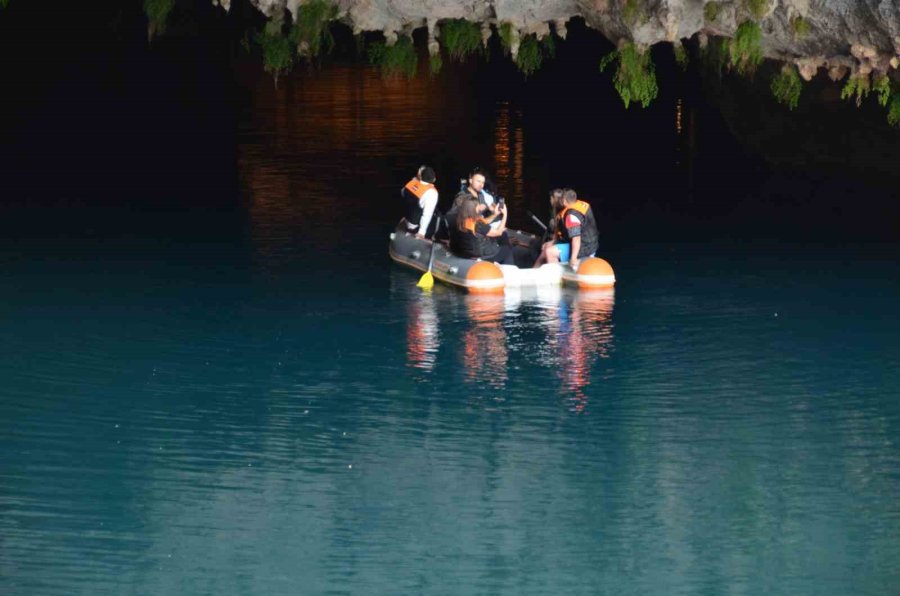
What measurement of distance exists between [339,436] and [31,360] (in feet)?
11.7

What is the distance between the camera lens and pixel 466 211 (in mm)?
17062

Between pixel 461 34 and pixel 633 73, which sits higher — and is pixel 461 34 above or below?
above

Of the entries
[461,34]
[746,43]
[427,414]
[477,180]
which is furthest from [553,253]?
[427,414]

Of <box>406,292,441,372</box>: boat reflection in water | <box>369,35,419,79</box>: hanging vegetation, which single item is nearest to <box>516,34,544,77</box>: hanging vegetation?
<box>369,35,419,79</box>: hanging vegetation

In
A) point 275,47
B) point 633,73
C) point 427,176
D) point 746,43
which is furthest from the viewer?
point 427,176

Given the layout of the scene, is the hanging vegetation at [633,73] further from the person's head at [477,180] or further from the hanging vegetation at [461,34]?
the person's head at [477,180]

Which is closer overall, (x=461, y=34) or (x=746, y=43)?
(x=746, y=43)

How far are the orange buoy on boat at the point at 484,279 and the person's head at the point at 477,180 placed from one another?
3.51ft

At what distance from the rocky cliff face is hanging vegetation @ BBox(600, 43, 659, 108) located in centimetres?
15

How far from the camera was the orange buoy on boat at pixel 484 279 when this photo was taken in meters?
16.6

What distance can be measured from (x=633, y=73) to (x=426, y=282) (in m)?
3.30

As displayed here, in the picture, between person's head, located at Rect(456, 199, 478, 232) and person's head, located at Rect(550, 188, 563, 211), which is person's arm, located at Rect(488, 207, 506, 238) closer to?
person's head, located at Rect(456, 199, 478, 232)

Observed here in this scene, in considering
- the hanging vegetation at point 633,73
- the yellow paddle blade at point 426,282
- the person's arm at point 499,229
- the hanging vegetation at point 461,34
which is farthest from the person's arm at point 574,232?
the hanging vegetation at point 461,34

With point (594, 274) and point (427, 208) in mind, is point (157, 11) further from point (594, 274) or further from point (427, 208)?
point (594, 274)
